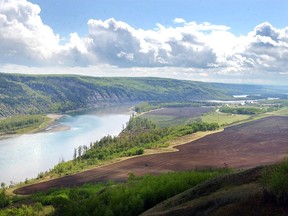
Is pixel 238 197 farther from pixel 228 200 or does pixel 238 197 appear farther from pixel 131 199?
pixel 131 199

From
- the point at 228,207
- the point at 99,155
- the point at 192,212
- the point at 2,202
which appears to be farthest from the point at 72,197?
the point at 99,155

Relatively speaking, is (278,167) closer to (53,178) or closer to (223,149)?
(53,178)

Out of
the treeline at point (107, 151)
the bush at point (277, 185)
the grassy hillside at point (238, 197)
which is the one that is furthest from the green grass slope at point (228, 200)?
the treeline at point (107, 151)

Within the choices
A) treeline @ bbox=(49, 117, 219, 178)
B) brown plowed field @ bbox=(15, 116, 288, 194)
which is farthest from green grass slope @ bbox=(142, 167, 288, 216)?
treeline @ bbox=(49, 117, 219, 178)

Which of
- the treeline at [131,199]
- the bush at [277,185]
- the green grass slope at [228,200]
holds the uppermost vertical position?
the bush at [277,185]

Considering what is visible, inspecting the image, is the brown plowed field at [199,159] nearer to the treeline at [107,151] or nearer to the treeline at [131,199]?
the treeline at [107,151]

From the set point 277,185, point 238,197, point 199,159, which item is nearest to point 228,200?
point 238,197
